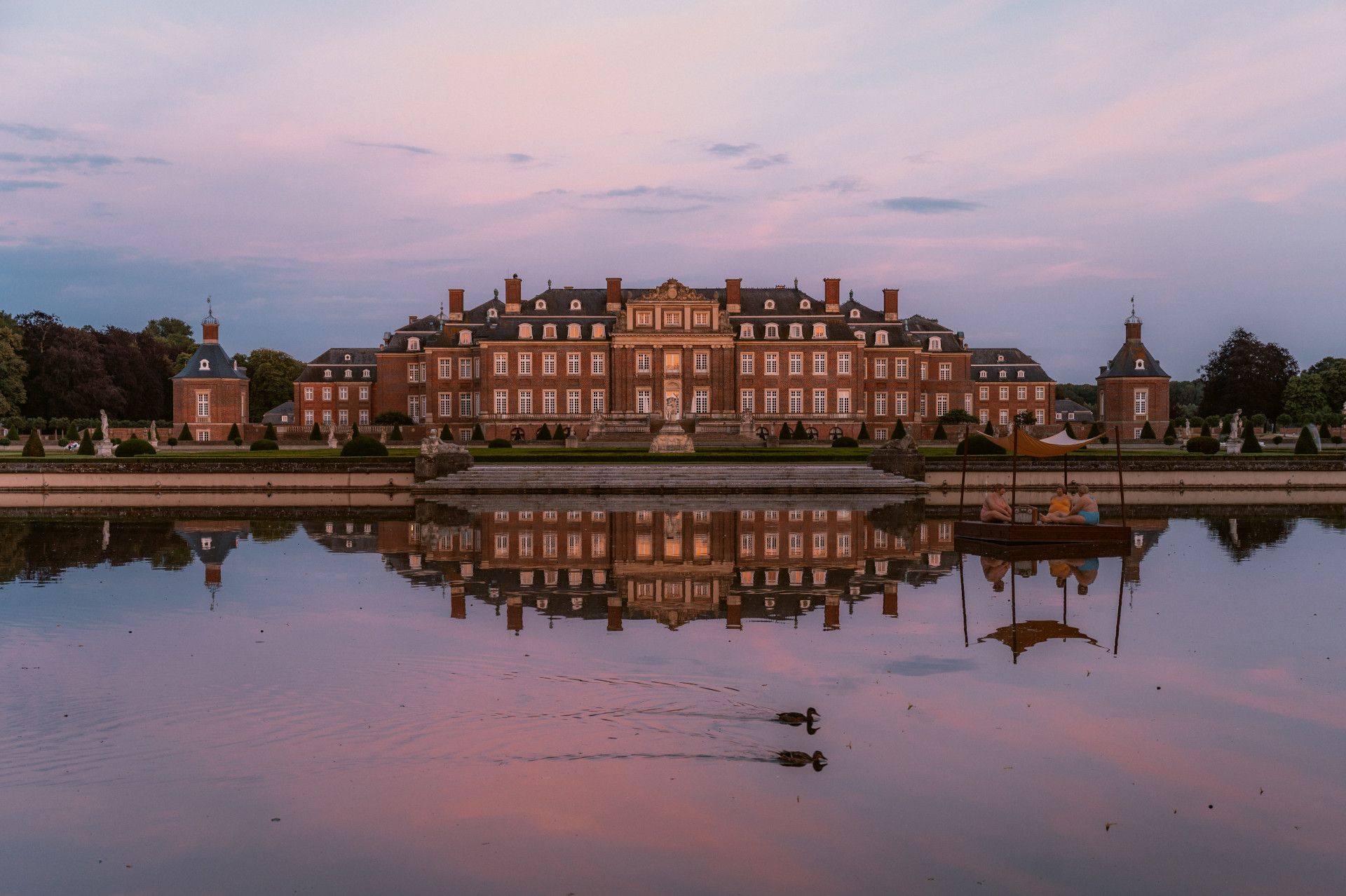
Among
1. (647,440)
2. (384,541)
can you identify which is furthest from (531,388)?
(384,541)

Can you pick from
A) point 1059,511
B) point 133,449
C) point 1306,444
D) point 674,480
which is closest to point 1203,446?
point 1306,444

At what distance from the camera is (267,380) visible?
280ft

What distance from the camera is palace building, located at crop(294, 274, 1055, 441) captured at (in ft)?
203

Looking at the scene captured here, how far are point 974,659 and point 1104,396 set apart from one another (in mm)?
69837

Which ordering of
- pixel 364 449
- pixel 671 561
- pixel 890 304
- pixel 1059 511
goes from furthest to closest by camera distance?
1. pixel 890 304
2. pixel 364 449
3. pixel 1059 511
4. pixel 671 561

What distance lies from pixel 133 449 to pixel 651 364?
2814 centimetres

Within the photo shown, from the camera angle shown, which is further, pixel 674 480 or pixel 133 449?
pixel 133 449

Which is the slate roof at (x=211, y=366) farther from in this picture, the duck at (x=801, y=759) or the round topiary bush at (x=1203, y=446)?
the duck at (x=801, y=759)

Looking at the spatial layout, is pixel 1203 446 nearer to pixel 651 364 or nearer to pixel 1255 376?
pixel 651 364

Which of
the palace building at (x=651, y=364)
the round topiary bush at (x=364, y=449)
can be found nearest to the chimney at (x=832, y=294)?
the palace building at (x=651, y=364)

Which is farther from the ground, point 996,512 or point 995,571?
point 996,512

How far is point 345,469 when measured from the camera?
33938 millimetres

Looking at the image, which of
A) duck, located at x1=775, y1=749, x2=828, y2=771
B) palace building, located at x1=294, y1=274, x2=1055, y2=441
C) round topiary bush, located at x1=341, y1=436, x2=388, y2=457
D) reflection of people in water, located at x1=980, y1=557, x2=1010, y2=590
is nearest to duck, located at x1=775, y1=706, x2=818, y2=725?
duck, located at x1=775, y1=749, x2=828, y2=771

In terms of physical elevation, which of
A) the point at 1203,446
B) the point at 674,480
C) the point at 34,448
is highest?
the point at 34,448
